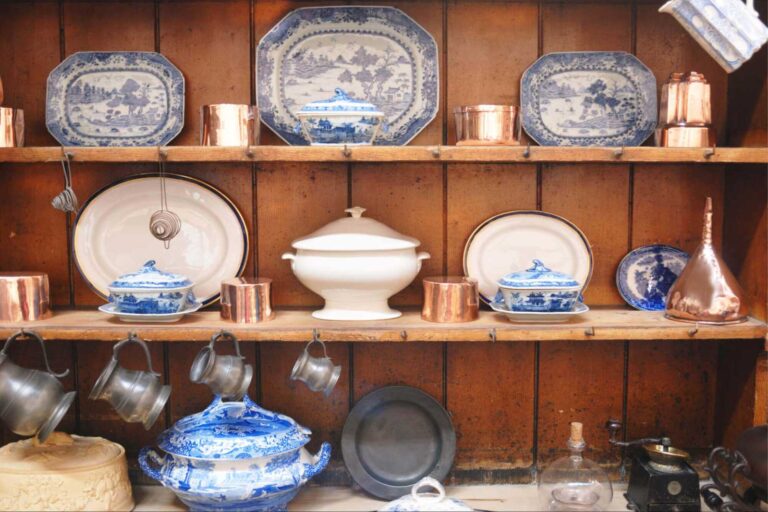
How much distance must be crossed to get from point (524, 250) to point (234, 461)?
783mm

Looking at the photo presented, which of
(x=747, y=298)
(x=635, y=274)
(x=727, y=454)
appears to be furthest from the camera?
(x=635, y=274)

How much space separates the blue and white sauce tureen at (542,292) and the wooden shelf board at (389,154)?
0.80 ft

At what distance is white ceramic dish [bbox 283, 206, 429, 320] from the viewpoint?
154cm

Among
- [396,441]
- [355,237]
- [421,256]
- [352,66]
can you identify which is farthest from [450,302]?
[352,66]

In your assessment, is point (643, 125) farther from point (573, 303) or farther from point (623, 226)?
point (573, 303)

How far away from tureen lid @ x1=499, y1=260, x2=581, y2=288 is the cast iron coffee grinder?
387mm

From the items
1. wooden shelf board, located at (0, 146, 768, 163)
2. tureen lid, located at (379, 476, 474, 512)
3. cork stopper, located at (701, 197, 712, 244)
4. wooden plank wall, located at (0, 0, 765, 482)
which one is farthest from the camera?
wooden plank wall, located at (0, 0, 765, 482)

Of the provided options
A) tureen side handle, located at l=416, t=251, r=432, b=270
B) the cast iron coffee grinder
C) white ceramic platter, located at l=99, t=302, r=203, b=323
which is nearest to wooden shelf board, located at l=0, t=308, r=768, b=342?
white ceramic platter, located at l=99, t=302, r=203, b=323

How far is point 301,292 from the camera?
5.71ft

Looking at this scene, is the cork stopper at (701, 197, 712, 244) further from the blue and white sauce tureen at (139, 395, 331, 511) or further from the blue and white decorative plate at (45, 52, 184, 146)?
the blue and white decorative plate at (45, 52, 184, 146)

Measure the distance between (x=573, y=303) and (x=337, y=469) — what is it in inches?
26.2

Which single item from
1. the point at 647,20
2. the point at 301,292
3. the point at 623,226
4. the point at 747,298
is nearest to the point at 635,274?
the point at 623,226

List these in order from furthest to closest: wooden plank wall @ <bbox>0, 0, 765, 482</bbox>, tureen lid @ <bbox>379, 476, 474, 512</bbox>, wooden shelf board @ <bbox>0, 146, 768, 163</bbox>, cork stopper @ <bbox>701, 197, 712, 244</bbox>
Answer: wooden plank wall @ <bbox>0, 0, 765, 482</bbox>
cork stopper @ <bbox>701, 197, 712, 244</bbox>
wooden shelf board @ <bbox>0, 146, 768, 163</bbox>
tureen lid @ <bbox>379, 476, 474, 512</bbox>

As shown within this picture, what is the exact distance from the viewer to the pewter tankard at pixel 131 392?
56.6 inches
